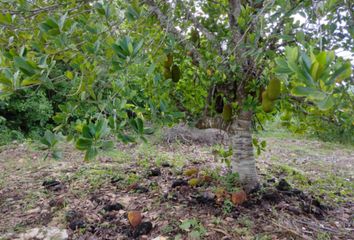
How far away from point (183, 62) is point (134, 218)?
3.10ft

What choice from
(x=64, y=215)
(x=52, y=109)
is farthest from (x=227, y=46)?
(x=52, y=109)

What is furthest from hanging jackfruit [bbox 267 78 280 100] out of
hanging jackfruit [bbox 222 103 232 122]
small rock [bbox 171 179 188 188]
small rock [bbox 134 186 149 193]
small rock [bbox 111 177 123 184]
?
small rock [bbox 111 177 123 184]

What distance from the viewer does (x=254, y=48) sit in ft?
4.62

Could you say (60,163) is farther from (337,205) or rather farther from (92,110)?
(337,205)

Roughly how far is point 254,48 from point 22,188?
6.72 ft

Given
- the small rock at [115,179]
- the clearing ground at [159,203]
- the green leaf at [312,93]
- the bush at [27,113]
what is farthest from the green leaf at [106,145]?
the bush at [27,113]

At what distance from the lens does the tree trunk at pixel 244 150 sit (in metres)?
2.14

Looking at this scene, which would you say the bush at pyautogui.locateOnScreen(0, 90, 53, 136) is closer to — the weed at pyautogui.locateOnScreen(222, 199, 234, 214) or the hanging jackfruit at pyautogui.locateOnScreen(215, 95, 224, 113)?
the hanging jackfruit at pyautogui.locateOnScreen(215, 95, 224, 113)

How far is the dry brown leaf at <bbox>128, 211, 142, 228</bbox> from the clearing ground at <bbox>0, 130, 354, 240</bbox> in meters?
0.03

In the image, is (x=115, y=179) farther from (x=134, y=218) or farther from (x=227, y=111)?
(x=227, y=111)

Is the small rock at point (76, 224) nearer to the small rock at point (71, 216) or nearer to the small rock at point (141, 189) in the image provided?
the small rock at point (71, 216)

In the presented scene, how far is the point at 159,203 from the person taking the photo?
7.11 feet

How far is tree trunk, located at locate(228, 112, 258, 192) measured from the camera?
214 centimetres

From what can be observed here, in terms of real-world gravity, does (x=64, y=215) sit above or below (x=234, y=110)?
below
